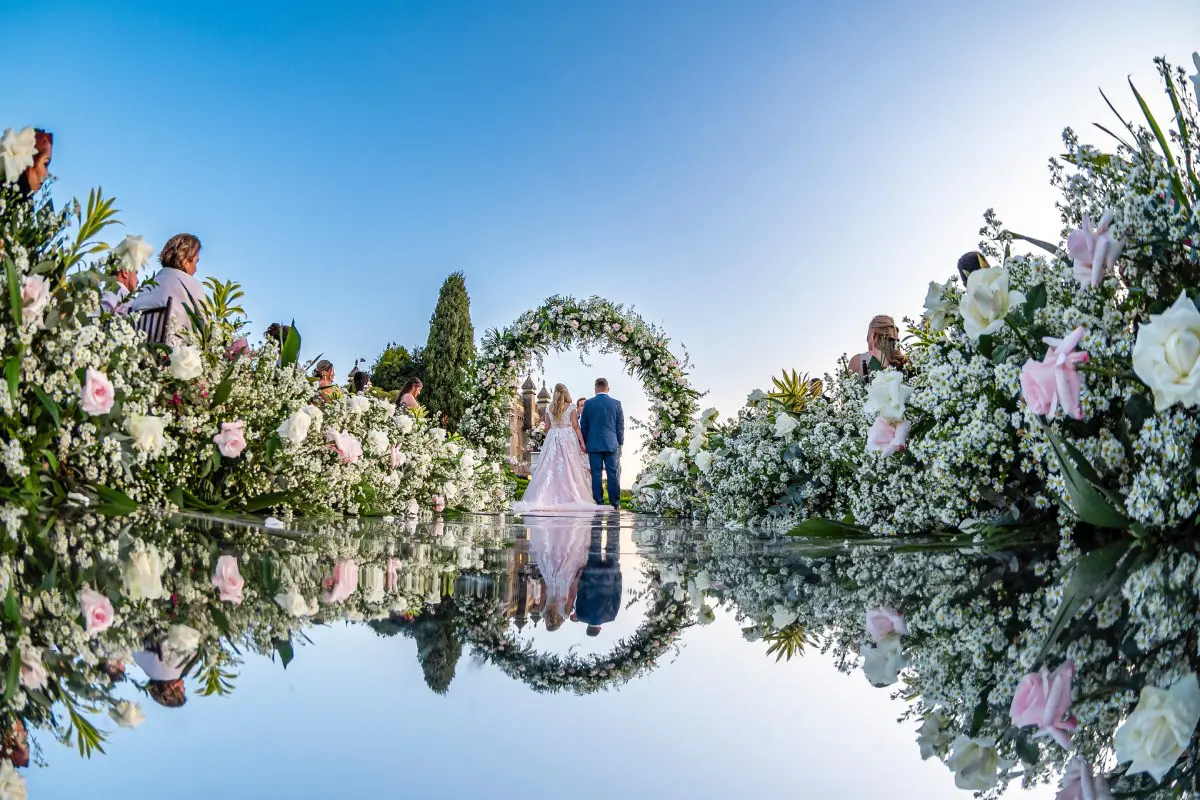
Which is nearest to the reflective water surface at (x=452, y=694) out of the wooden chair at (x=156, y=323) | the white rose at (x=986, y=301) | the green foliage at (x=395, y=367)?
the white rose at (x=986, y=301)

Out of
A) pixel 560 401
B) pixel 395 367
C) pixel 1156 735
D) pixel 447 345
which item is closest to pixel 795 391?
pixel 1156 735

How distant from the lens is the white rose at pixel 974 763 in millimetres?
922

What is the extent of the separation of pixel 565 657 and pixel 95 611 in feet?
2.89

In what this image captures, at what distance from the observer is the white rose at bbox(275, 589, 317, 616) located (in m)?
1.84

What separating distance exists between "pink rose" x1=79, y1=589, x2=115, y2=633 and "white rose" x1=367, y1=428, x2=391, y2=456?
5.10 metres

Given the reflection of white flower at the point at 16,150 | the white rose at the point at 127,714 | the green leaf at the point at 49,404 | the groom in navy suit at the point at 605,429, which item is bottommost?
the white rose at the point at 127,714

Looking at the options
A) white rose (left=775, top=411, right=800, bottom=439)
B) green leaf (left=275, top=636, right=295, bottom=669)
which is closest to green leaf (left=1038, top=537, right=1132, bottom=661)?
green leaf (left=275, top=636, right=295, bottom=669)

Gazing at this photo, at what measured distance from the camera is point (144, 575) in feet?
7.05

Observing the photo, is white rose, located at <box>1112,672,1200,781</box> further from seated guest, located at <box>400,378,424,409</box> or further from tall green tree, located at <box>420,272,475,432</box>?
tall green tree, located at <box>420,272,475,432</box>

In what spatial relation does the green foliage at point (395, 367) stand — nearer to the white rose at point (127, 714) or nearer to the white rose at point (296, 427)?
the white rose at point (296, 427)

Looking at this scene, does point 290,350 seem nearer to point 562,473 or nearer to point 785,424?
point 785,424

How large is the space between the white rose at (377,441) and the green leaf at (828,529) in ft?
11.1

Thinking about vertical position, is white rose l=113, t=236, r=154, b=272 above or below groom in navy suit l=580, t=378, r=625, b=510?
below

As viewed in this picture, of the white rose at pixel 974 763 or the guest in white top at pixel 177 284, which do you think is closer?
the white rose at pixel 974 763
